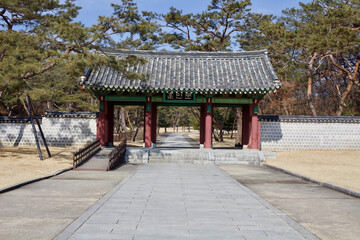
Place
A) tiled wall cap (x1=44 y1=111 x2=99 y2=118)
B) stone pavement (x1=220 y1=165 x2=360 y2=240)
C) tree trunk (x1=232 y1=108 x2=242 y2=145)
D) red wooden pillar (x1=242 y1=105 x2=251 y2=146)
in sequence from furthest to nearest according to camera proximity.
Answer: tree trunk (x1=232 y1=108 x2=242 y2=145)
tiled wall cap (x1=44 y1=111 x2=99 y2=118)
red wooden pillar (x1=242 y1=105 x2=251 y2=146)
stone pavement (x1=220 y1=165 x2=360 y2=240)

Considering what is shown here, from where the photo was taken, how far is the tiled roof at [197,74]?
16391mm

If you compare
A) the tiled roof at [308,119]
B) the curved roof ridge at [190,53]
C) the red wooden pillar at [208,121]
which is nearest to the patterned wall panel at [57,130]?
the curved roof ridge at [190,53]

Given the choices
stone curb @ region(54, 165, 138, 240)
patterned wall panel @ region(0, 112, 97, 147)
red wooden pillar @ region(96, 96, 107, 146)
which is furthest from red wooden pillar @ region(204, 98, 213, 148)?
stone curb @ region(54, 165, 138, 240)

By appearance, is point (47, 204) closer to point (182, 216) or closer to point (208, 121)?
point (182, 216)

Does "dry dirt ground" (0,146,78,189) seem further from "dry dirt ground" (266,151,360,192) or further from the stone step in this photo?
"dry dirt ground" (266,151,360,192)

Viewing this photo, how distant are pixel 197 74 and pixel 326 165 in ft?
28.2

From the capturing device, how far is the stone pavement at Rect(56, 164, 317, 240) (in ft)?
16.1

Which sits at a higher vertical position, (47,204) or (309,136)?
(309,136)

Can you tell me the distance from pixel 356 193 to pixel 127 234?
21.0 feet

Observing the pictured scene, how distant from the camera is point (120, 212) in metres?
6.16

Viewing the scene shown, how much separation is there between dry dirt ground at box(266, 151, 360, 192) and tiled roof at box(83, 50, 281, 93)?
410cm

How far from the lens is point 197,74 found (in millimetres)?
18328

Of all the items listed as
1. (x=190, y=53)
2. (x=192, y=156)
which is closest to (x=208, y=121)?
(x=192, y=156)

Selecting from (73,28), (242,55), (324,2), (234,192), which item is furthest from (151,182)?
(324,2)
